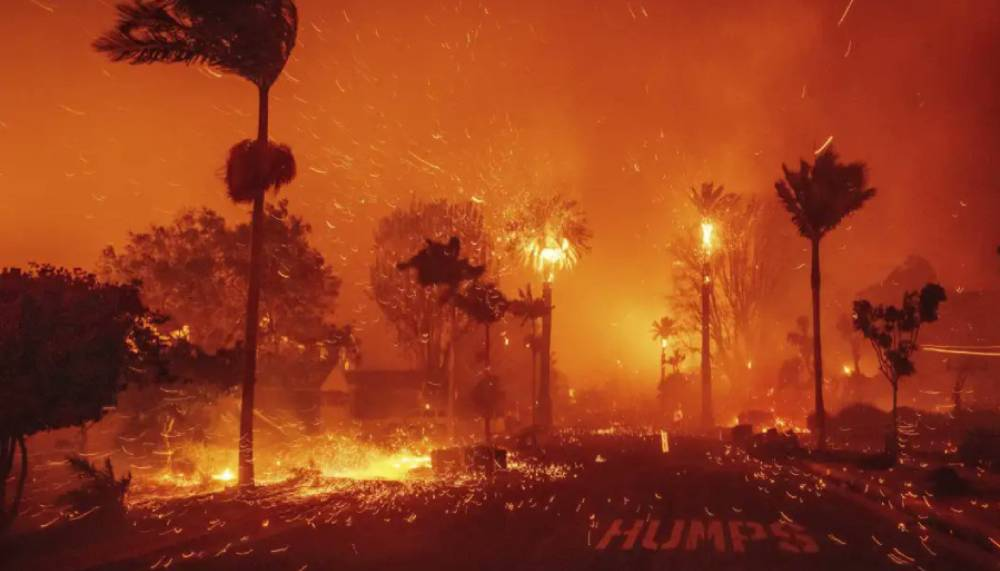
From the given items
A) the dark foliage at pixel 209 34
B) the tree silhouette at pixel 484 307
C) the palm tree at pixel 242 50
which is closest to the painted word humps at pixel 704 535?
the palm tree at pixel 242 50

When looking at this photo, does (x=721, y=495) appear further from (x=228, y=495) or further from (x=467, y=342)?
(x=467, y=342)

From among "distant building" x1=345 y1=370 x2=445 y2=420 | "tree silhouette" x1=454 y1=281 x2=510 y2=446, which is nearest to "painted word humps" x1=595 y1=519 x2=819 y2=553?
"tree silhouette" x1=454 y1=281 x2=510 y2=446

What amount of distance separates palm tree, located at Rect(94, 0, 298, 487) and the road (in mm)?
4394

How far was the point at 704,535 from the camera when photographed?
14.3m

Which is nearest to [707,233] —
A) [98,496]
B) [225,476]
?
[225,476]

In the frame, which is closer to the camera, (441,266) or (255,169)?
(255,169)

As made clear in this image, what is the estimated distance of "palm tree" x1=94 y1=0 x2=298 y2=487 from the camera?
2030cm

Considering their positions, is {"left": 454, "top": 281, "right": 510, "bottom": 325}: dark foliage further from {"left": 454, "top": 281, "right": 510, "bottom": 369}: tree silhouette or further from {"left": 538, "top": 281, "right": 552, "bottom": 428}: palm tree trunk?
{"left": 538, "top": 281, "right": 552, "bottom": 428}: palm tree trunk

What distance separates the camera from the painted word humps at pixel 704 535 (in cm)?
1318

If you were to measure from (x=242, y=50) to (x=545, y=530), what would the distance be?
515 inches

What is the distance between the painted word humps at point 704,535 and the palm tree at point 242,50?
9687 mm

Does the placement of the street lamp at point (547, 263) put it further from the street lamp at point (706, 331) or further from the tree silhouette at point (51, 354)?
the tree silhouette at point (51, 354)

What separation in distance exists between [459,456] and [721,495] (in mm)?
11255

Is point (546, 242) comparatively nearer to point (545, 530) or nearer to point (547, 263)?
point (547, 263)
